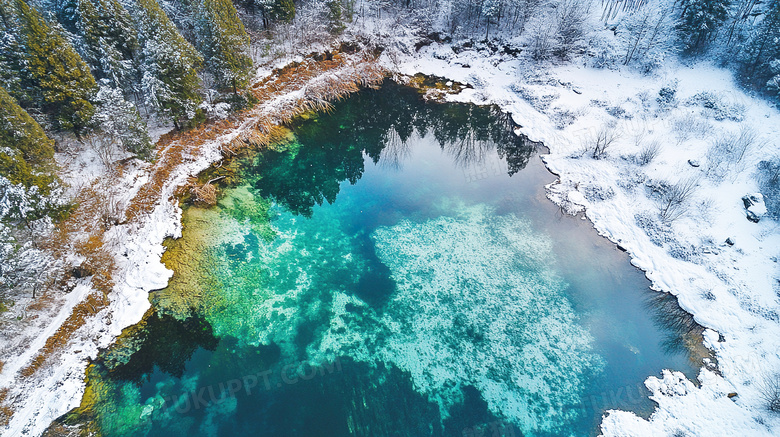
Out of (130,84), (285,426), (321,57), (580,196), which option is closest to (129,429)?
(285,426)

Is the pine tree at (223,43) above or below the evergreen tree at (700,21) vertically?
below

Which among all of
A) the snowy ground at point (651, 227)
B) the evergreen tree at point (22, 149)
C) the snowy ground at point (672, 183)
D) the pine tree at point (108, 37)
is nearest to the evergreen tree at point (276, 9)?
the snowy ground at point (672, 183)

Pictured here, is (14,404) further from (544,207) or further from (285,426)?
(544,207)

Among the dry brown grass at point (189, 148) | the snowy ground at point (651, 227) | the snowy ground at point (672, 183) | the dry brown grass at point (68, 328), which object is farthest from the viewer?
the dry brown grass at point (189, 148)

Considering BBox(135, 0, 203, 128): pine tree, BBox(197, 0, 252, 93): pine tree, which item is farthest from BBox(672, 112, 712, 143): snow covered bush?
BBox(135, 0, 203, 128): pine tree

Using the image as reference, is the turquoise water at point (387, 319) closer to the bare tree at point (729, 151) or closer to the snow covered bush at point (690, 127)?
the bare tree at point (729, 151)

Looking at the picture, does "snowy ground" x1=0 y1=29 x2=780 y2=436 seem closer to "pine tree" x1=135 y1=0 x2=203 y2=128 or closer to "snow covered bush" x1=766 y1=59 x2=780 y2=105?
"snow covered bush" x1=766 y1=59 x2=780 y2=105

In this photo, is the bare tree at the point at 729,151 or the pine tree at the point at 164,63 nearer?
the pine tree at the point at 164,63
